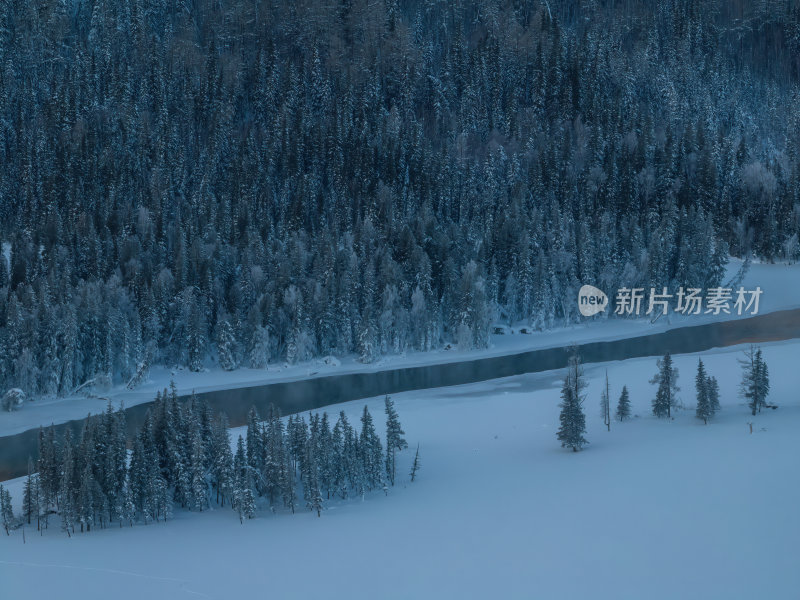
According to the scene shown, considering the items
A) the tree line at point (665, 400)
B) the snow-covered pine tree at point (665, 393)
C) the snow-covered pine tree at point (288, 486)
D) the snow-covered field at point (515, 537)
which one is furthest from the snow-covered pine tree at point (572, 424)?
the snow-covered pine tree at point (288, 486)

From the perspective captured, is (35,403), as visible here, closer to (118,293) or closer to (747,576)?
(118,293)

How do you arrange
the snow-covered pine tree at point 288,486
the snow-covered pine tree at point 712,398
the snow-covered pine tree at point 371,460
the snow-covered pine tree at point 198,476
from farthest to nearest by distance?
the snow-covered pine tree at point 712,398
the snow-covered pine tree at point 371,460
the snow-covered pine tree at point 198,476
the snow-covered pine tree at point 288,486

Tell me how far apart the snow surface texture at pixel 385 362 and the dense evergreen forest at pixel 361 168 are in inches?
69.2

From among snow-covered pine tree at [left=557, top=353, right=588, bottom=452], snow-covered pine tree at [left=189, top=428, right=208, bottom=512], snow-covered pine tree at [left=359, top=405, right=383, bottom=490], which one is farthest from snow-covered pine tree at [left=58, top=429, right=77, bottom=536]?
snow-covered pine tree at [left=557, top=353, right=588, bottom=452]

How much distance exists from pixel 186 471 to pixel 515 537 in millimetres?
17111

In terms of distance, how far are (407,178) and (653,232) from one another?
35.5 m

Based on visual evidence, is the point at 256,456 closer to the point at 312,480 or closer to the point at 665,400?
the point at 312,480

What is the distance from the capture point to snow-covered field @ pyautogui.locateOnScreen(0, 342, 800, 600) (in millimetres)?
30312

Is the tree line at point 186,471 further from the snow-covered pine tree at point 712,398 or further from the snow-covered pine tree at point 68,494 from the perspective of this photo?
the snow-covered pine tree at point 712,398

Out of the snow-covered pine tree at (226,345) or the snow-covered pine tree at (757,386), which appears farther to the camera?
the snow-covered pine tree at (226,345)

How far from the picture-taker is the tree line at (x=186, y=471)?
128ft

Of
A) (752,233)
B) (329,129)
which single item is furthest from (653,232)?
(329,129)

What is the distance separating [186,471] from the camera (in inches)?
1619

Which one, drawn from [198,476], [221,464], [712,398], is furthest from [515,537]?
[712,398]
